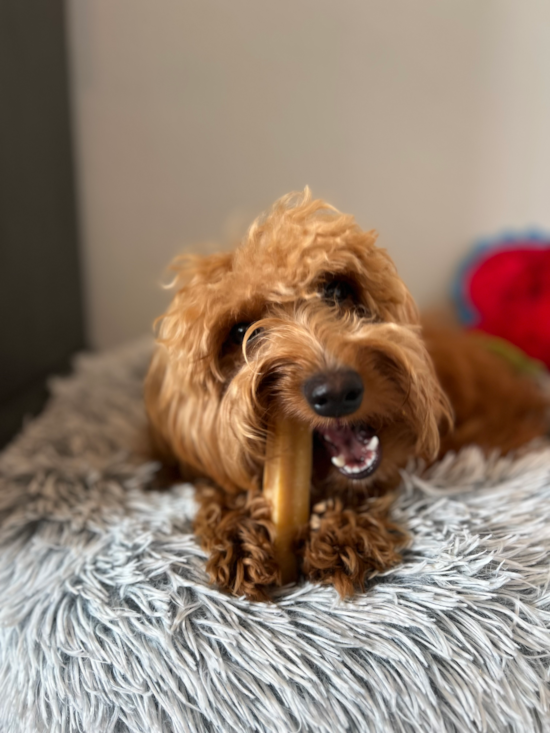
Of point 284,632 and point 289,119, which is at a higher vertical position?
point 289,119

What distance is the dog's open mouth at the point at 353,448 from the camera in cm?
79

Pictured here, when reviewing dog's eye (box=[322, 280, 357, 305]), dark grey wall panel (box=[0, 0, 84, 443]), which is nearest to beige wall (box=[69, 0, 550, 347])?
dark grey wall panel (box=[0, 0, 84, 443])

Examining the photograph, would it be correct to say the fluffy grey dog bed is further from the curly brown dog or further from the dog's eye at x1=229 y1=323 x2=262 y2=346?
the dog's eye at x1=229 y1=323 x2=262 y2=346

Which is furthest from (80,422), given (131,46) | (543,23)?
(543,23)

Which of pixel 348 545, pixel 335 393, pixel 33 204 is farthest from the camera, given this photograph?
pixel 33 204

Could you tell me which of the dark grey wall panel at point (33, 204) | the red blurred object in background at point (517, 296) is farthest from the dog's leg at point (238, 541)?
the red blurred object in background at point (517, 296)

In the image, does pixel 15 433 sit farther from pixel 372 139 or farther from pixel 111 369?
pixel 372 139

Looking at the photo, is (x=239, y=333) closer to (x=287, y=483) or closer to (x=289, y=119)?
(x=287, y=483)

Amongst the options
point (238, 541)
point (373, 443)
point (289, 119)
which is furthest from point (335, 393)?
point (289, 119)

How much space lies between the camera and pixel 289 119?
1601 millimetres

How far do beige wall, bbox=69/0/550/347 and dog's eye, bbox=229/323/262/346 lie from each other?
0.76 meters

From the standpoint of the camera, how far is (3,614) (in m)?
0.77

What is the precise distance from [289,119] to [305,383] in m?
1.18

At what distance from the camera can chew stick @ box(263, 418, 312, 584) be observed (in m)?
0.76
